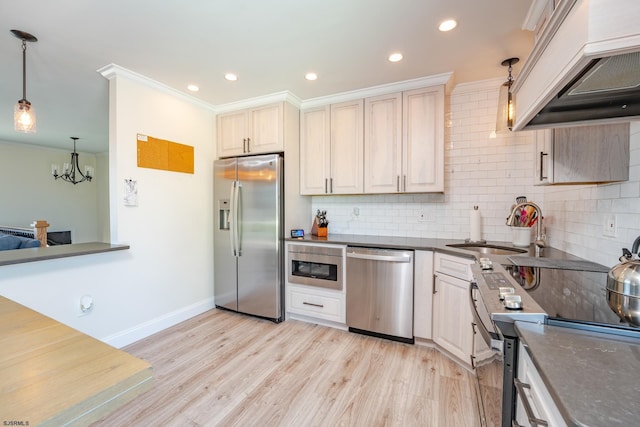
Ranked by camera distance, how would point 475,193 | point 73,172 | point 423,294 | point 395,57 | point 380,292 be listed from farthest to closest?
point 73,172 → point 475,193 → point 380,292 → point 423,294 → point 395,57

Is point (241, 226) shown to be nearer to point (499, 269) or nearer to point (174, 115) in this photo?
point (174, 115)

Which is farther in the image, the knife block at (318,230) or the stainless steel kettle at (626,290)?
the knife block at (318,230)

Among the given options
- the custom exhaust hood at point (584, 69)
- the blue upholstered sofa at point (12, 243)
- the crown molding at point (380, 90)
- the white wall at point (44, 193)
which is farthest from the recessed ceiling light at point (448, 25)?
the white wall at point (44, 193)

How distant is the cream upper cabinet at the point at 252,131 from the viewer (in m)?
3.00

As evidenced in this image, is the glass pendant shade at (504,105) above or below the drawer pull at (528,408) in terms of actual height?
above

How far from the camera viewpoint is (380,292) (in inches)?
99.3

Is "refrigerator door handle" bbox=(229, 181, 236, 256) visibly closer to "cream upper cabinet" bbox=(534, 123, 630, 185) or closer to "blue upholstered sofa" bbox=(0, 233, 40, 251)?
"blue upholstered sofa" bbox=(0, 233, 40, 251)

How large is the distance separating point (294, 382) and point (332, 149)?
2.24 meters

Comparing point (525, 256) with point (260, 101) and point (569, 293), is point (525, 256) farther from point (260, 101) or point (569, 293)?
point (260, 101)

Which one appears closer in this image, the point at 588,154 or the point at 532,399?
the point at 532,399

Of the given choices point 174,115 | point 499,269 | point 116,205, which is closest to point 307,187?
point 174,115

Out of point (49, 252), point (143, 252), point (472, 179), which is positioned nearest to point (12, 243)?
point (49, 252)

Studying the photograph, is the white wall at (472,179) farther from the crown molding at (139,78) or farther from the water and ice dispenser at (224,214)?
the crown molding at (139,78)

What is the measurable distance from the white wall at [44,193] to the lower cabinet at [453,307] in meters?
7.03
